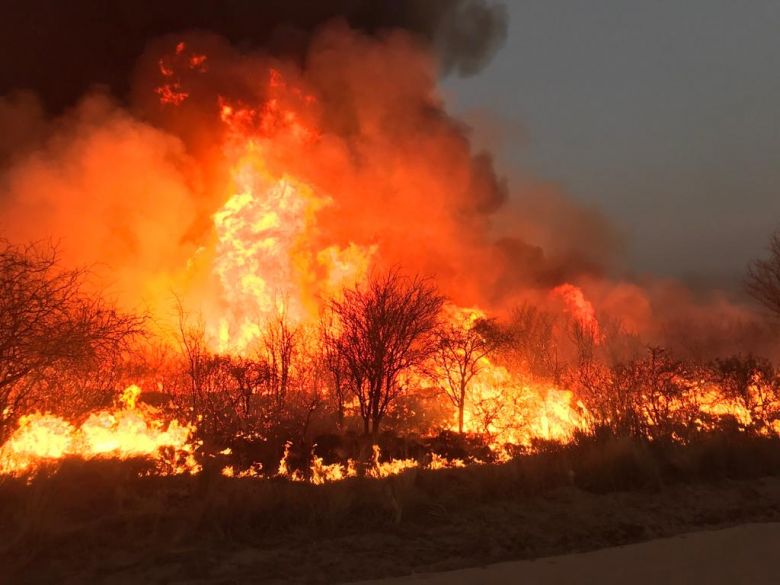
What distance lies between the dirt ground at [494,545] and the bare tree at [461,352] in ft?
41.0

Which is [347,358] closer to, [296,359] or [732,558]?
[296,359]

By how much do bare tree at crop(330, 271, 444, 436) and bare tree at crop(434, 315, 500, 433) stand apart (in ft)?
7.82

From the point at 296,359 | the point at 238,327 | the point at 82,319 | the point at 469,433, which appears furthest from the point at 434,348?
the point at 82,319

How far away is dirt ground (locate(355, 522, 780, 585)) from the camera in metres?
5.54

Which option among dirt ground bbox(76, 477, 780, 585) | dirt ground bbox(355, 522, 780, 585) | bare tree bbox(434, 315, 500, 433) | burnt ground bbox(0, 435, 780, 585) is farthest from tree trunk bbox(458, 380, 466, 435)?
dirt ground bbox(355, 522, 780, 585)

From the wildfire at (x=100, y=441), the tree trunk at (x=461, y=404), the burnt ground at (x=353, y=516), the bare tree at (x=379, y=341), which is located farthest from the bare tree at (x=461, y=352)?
the burnt ground at (x=353, y=516)

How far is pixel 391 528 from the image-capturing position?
6.97m

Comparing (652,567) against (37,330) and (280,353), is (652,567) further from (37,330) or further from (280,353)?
(280,353)

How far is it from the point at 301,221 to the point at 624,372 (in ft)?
55.5

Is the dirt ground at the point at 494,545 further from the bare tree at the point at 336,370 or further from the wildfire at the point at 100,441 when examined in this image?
the bare tree at the point at 336,370

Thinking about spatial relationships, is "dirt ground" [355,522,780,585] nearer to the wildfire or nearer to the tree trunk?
the wildfire

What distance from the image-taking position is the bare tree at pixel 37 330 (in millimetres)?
8398

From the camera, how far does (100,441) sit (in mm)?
11906

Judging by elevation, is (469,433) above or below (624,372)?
below
